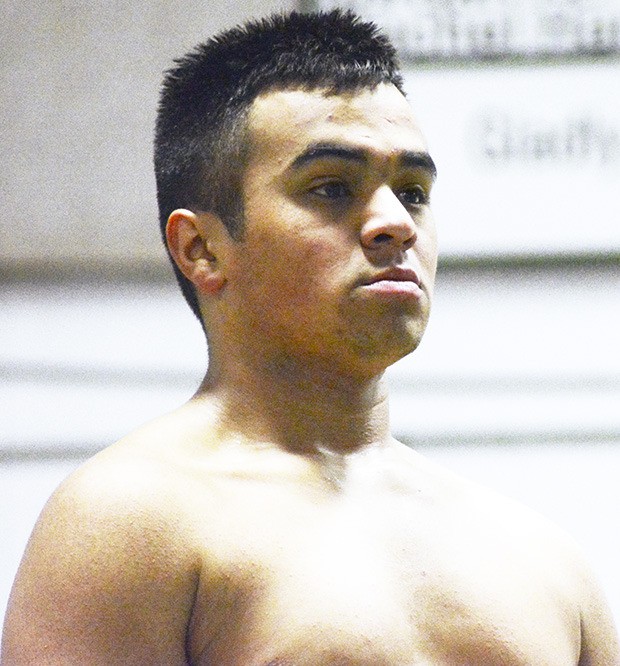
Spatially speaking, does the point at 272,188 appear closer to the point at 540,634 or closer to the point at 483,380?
the point at 540,634

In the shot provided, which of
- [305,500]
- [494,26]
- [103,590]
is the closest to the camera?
[103,590]

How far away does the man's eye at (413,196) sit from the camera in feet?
4.27

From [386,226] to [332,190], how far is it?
0.07 metres

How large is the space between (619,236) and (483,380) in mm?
354

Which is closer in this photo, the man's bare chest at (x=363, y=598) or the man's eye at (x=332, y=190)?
the man's bare chest at (x=363, y=598)

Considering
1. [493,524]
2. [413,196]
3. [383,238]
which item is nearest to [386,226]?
[383,238]

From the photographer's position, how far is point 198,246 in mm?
1325

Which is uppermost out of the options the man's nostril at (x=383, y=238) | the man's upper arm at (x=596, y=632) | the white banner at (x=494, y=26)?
the white banner at (x=494, y=26)

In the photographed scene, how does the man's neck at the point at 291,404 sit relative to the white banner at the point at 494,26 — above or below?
below

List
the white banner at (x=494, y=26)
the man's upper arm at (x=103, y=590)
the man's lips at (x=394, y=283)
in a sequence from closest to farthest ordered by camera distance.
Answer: the man's upper arm at (x=103, y=590)
the man's lips at (x=394, y=283)
the white banner at (x=494, y=26)

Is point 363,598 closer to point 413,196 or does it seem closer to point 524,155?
point 413,196

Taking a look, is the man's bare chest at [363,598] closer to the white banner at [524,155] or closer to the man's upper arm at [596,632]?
the man's upper arm at [596,632]

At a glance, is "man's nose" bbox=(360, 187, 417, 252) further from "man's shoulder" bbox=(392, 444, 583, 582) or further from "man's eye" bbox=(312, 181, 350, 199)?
"man's shoulder" bbox=(392, 444, 583, 582)

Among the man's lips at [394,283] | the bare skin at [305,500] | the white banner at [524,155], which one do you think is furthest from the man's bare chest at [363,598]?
the white banner at [524,155]
